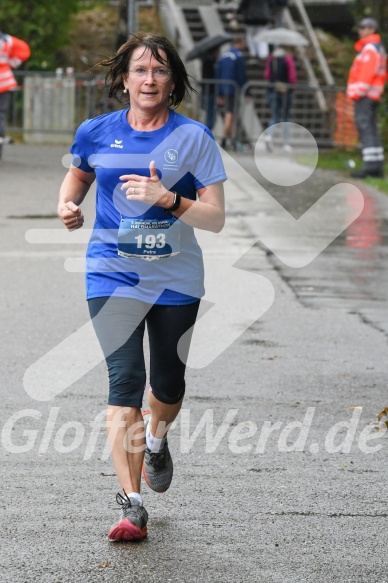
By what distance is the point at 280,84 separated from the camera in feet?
83.1

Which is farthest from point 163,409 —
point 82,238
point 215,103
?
point 215,103

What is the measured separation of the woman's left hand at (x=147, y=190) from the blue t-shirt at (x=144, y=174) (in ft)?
0.72

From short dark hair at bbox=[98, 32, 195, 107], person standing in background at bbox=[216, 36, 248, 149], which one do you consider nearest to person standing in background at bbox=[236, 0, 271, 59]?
person standing in background at bbox=[216, 36, 248, 149]

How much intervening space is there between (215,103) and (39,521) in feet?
69.4

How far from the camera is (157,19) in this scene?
34.1 meters

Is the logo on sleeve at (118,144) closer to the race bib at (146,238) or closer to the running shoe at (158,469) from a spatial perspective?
the race bib at (146,238)

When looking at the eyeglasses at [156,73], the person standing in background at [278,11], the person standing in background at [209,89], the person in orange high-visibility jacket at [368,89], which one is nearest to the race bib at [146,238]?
the eyeglasses at [156,73]

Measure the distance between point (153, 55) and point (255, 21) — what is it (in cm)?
2434

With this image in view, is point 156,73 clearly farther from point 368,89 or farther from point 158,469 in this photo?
point 368,89

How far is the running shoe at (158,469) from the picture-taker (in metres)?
5.29

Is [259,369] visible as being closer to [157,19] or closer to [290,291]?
[290,291]

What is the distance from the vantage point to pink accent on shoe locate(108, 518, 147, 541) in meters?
4.70

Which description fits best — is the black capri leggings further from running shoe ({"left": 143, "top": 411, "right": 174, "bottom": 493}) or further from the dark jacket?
the dark jacket

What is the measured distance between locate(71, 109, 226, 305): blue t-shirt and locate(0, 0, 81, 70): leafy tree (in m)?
23.2
